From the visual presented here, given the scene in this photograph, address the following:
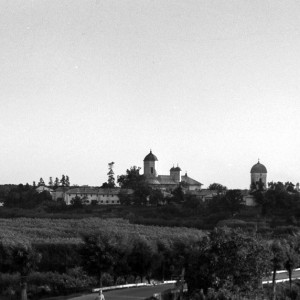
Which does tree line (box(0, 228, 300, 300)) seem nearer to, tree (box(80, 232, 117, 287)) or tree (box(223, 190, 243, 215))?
tree (box(80, 232, 117, 287))

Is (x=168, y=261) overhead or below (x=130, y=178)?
below

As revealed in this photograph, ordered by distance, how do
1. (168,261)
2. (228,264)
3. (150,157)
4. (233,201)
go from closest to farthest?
(228,264) < (168,261) < (233,201) < (150,157)

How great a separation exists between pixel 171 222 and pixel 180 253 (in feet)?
134

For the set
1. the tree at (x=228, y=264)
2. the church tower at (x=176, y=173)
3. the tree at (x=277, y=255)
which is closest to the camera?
the tree at (x=228, y=264)

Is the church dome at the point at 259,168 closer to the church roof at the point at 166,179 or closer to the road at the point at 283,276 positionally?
the church roof at the point at 166,179

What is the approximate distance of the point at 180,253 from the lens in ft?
92.6

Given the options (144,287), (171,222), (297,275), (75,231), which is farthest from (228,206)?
(144,287)

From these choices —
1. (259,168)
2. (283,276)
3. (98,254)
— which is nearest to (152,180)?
(259,168)

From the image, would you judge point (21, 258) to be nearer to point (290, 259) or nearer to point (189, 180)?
point (290, 259)

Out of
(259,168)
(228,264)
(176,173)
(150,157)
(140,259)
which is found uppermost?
(150,157)

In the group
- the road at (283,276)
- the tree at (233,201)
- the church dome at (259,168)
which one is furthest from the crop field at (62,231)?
the church dome at (259,168)

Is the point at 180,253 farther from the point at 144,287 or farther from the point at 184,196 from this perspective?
the point at 184,196

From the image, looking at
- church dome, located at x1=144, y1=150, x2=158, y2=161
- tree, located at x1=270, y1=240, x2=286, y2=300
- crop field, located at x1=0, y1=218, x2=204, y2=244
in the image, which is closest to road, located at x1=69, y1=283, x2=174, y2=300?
tree, located at x1=270, y1=240, x2=286, y2=300

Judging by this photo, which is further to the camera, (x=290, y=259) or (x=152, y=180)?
(x=152, y=180)
